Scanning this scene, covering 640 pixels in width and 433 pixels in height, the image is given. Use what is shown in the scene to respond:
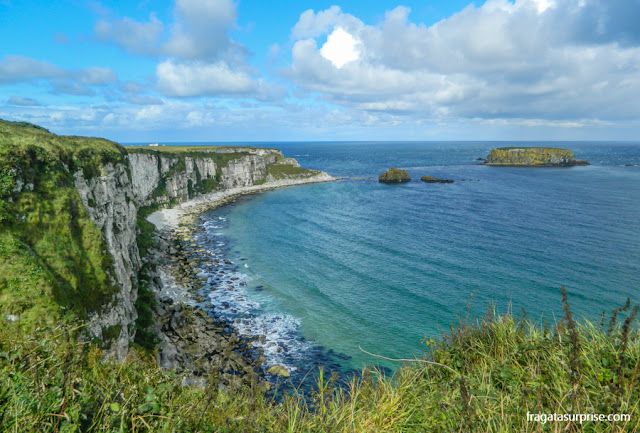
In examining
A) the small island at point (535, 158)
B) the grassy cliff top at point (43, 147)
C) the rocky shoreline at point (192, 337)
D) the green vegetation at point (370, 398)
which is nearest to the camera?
the green vegetation at point (370, 398)

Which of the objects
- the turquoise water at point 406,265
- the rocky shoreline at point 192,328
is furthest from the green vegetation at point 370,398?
the turquoise water at point 406,265

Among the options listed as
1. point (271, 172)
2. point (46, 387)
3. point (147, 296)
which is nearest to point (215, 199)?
point (271, 172)

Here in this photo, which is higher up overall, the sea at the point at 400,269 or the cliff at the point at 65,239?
the cliff at the point at 65,239

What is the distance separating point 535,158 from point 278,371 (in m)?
184

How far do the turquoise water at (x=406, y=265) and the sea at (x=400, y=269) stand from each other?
0.15 metres

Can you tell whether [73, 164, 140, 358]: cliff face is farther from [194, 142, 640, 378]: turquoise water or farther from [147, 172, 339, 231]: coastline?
[147, 172, 339, 231]: coastline

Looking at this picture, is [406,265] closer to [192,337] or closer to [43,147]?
[192,337]

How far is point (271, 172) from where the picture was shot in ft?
379

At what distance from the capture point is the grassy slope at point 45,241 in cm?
1485

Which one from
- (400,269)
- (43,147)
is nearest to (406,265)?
(400,269)

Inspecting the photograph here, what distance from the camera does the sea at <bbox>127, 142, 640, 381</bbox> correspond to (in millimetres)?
26797

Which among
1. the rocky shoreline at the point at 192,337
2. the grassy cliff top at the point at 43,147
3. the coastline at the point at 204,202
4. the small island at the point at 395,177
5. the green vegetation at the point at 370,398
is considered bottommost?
the rocky shoreline at the point at 192,337

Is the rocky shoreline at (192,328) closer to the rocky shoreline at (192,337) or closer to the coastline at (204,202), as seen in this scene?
the rocky shoreline at (192,337)

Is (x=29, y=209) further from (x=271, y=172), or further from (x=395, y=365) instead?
(x=271, y=172)
